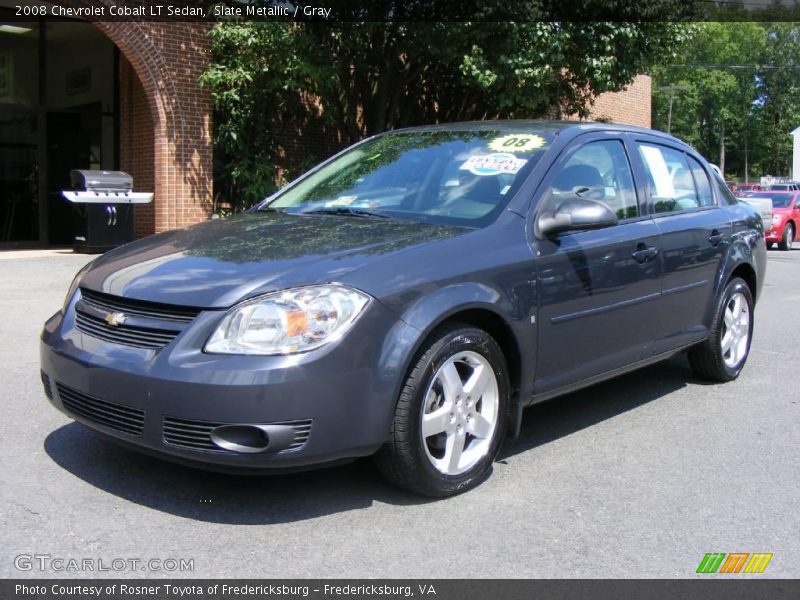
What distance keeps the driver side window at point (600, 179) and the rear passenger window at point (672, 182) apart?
26 cm

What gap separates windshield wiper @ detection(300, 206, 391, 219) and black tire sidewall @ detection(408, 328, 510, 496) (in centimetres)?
90

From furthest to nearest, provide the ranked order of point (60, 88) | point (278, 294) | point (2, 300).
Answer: point (60, 88)
point (2, 300)
point (278, 294)

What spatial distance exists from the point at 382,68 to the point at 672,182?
10.1 m

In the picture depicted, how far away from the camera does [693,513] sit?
3.66 meters

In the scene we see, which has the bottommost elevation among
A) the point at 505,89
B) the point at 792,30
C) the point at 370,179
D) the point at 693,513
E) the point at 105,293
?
the point at 693,513

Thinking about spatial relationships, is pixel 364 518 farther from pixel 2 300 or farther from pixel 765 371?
pixel 2 300

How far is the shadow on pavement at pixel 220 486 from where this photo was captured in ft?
11.6

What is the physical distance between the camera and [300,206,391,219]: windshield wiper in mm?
4334

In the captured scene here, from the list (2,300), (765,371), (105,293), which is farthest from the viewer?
(2,300)

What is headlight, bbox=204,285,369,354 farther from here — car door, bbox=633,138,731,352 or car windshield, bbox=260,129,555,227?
car door, bbox=633,138,731,352

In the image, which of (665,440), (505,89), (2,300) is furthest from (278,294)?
(505,89)

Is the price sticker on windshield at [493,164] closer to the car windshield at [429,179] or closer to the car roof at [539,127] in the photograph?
the car windshield at [429,179]

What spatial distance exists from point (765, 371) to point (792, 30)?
91253 millimetres

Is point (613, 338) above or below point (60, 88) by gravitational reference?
below
